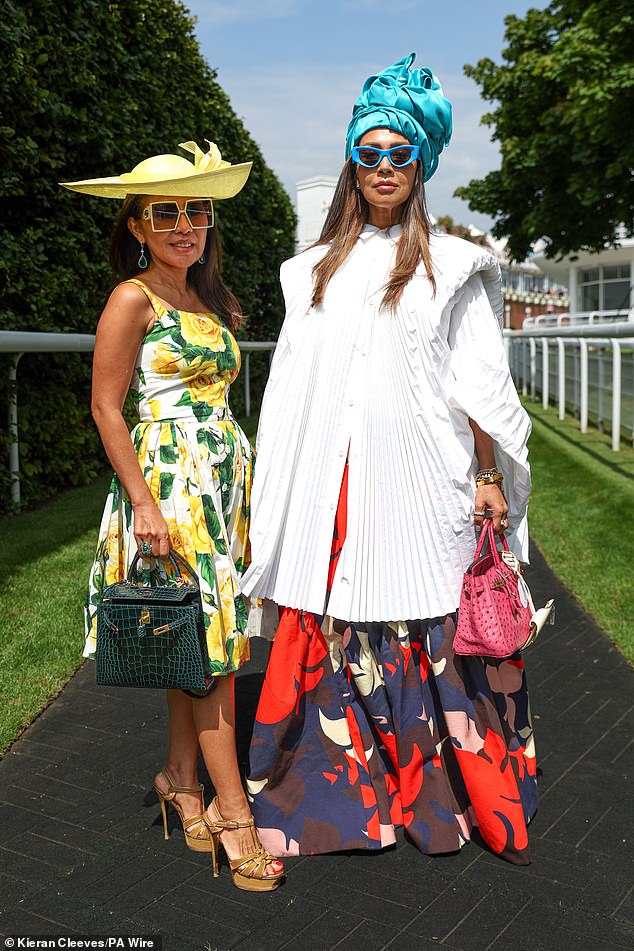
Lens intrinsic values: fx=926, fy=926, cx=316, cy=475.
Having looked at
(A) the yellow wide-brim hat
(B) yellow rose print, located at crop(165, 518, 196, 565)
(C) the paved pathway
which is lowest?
(C) the paved pathway

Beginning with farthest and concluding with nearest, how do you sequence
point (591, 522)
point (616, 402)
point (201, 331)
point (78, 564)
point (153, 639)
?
point (616, 402) < point (591, 522) < point (78, 564) < point (201, 331) < point (153, 639)

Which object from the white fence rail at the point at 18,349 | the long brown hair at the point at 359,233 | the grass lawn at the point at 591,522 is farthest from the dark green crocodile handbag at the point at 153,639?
the white fence rail at the point at 18,349

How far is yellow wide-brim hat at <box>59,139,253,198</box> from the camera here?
254 cm

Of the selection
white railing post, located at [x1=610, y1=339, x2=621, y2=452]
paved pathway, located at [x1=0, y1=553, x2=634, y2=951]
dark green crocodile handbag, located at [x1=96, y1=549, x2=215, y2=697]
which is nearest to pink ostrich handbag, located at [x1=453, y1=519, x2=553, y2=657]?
paved pathway, located at [x1=0, y1=553, x2=634, y2=951]

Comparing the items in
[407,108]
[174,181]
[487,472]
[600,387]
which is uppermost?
[407,108]

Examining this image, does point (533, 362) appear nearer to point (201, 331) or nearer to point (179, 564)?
point (201, 331)

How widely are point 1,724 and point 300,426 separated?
5.73 ft

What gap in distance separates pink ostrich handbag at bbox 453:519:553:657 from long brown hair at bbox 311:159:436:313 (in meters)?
0.74

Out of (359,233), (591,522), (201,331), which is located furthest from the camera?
(591,522)

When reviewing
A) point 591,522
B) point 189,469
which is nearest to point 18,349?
point 189,469

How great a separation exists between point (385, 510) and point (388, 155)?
39.4 inches

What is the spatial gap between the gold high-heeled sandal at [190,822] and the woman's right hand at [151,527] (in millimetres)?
814

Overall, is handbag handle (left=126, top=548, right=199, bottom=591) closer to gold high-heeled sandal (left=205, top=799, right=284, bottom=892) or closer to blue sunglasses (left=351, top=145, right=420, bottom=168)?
gold high-heeled sandal (left=205, top=799, right=284, bottom=892)

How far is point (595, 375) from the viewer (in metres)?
12.0
